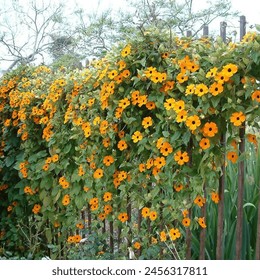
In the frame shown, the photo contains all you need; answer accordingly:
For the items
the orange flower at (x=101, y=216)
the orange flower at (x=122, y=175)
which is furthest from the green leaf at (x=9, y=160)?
the orange flower at (x=122, y=175)

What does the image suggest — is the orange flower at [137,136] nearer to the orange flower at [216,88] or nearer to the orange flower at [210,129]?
the orange flower at [210,129]

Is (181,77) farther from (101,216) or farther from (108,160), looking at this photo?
(101,216)

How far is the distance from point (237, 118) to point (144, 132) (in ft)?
1.95

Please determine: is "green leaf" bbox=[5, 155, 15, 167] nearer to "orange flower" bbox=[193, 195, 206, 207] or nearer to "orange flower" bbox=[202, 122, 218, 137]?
"orange flower" bbox=[193, 195, 206, 207]

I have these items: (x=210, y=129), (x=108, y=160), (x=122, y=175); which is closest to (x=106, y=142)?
(x=108, y=160)

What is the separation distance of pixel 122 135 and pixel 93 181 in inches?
17.1

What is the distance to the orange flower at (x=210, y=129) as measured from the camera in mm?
2156

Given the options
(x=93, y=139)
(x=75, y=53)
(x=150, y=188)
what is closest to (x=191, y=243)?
(x=150, y=188)

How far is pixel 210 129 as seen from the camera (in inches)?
85.4

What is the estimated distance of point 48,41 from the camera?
765 inches

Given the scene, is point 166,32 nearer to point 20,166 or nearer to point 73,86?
point 73,86

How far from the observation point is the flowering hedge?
83.9 inches

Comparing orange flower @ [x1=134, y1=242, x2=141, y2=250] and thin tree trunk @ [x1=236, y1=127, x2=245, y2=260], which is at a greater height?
thin tree trunk @ [x1=236, y1=127, x2=245, y2=260]

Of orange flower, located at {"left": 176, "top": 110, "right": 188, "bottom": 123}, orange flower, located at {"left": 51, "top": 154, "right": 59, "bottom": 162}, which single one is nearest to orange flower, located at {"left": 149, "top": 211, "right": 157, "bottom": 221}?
orange flower, located at {"left": 176, "top": 110, "right": 188, "bottom": 123}
